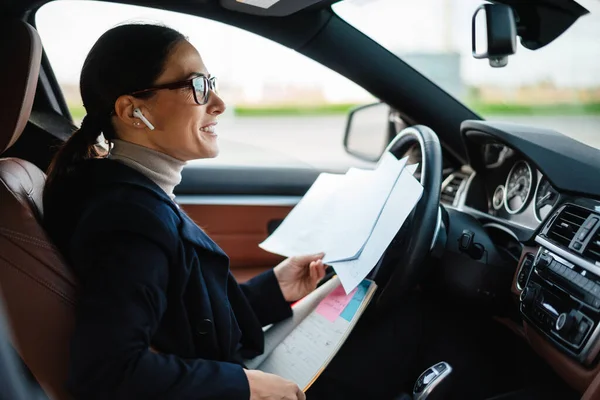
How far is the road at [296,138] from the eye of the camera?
2752 millimetres

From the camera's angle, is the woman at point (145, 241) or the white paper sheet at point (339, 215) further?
the white paper sheet at point (339, 215)

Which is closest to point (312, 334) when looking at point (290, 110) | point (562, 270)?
point (562, 270)

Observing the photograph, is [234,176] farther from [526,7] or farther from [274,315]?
[526,7]

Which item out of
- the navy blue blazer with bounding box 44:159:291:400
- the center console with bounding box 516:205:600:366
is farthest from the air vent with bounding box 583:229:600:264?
the navy blue blazer with bounding box 44:159:291:400

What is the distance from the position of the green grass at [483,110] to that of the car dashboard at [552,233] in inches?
59.7

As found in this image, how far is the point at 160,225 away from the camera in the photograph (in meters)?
1.08

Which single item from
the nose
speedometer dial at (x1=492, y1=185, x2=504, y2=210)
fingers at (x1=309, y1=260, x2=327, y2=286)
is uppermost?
the nose

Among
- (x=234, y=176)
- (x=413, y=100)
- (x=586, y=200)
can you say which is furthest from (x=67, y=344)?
(x=234, y=176)

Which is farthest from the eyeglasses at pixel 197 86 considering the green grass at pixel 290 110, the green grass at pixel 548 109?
the green grass at pixel 548 109

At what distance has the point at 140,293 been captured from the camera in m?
1.00

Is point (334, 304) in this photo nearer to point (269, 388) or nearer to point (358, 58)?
point (269, 388)

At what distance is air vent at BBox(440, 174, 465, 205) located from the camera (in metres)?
2.05

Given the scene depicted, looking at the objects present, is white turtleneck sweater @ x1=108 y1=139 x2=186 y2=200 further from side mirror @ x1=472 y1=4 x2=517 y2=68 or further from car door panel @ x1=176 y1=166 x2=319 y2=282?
car door panel @ x1=176 y1=166 x2=319 y2=282

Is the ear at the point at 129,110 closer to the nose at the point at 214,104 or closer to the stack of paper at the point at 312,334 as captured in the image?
the nose at the point at 214,104
